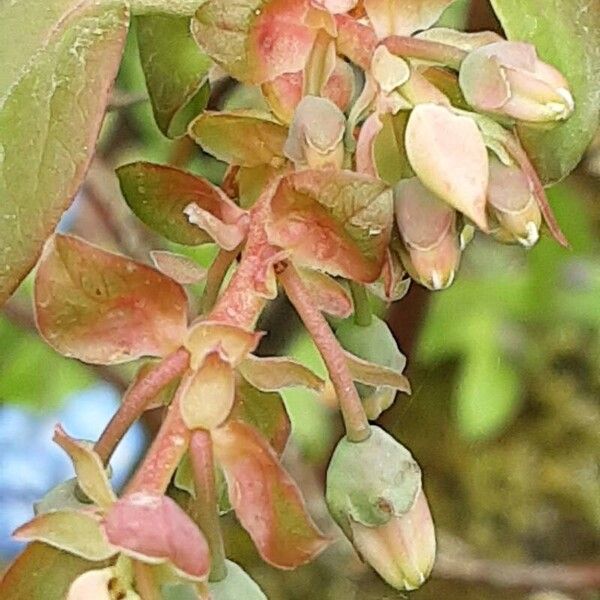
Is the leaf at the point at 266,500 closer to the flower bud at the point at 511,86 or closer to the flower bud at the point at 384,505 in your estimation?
the flower bud at the point at 384,505

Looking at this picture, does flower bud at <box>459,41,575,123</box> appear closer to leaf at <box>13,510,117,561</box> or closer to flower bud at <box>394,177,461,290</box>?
flower bud at <box>394,177,461,290</box>

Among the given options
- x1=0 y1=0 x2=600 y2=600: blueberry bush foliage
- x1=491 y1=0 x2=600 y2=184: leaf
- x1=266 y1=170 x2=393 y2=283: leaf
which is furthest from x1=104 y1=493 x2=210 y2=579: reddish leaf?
x1=491 y1=0 x2=600 y2=184: leaf

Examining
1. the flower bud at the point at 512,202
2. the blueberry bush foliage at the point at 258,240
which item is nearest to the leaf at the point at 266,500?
the blueberry bush foliage at the point at 258,240

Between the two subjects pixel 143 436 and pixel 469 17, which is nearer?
pixel 469 17

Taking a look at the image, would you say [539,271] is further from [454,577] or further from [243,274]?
[243,274]

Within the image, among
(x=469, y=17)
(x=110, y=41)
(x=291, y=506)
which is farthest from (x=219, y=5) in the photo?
(x=469, y=17)

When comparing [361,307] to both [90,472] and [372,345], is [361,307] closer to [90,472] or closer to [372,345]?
[372,345]

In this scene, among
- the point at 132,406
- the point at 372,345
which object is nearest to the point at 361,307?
the point at 372,345
